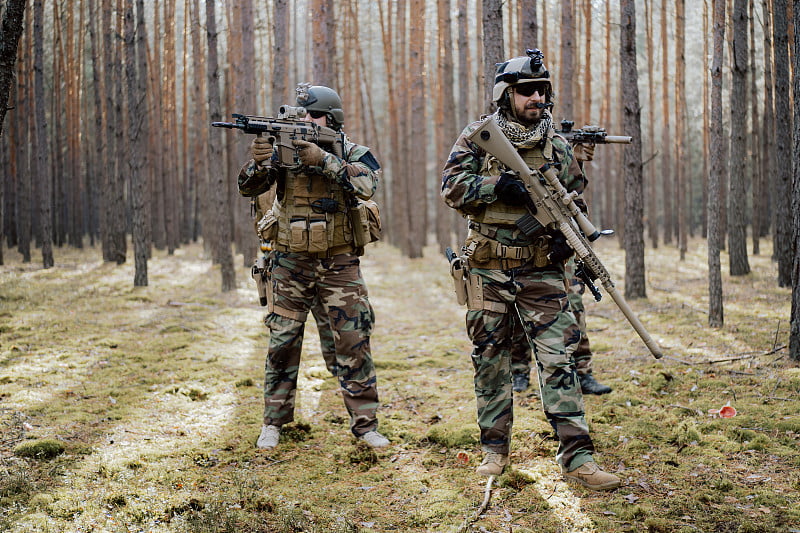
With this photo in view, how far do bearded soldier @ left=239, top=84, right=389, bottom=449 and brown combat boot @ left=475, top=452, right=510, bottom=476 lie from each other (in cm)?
83

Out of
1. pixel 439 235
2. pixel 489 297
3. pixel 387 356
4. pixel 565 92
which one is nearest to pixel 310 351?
pixel 387 356

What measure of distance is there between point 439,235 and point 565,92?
26.0 feet

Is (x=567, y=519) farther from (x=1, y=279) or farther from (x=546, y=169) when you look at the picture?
(x=1, y=279)

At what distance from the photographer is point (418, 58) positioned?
1683 centimetres

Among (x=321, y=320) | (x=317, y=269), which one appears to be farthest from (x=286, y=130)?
(x=321, y=320)

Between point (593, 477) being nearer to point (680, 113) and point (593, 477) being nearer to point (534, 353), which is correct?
point (534, 353)

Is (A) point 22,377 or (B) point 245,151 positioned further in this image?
(B) point 245,151

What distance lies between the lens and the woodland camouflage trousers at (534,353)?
356 cm

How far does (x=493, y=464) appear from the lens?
12.4ft

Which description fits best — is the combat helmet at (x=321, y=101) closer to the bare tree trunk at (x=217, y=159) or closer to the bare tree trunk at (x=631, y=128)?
the bare tree trunk at (x=631, y=128)

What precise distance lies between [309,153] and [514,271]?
1.54 metres

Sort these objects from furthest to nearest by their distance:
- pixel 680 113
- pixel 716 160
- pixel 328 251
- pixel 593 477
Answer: pixel 680 113, pixel 716 160, pixel 328 251, pixel 593 477

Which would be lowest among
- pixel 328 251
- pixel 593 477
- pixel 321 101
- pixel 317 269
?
pixel 593 477

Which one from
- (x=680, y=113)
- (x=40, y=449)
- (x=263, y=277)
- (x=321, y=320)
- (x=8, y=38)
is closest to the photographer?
(x=8, y=38)
